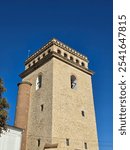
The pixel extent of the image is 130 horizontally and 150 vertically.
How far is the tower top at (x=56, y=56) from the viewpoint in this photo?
28.0 meters

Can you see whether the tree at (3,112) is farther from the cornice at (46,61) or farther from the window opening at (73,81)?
the window opening at (73,81)

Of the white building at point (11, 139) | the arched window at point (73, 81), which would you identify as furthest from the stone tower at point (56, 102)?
the white building at point (11, 139)

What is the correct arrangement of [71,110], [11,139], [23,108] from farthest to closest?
[23,108] < [71,110] < [11,139]

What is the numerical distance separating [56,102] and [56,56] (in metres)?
5.46

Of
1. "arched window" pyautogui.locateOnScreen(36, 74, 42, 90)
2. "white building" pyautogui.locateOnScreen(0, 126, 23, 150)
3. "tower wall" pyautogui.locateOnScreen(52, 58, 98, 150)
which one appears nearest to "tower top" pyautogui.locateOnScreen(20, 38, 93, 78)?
"tower wall" pyautogui.locateOnScreen(52, 58, 98, 150)

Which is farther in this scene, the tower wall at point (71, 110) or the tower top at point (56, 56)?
the tower top at point (56, 56)

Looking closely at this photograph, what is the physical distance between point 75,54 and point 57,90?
7.00 meters

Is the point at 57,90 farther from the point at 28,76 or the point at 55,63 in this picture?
the point at 28,76

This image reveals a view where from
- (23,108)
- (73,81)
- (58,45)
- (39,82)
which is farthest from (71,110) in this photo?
(58,45)

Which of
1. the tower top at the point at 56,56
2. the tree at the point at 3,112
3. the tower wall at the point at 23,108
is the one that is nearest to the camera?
the tree at the point at 3,112

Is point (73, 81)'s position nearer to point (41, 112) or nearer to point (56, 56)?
point (56, 56)

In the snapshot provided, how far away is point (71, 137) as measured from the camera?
2384 centimetres

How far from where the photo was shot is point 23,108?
26875mm

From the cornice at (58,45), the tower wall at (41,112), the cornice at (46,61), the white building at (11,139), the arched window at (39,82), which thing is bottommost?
the white building at (11,139)
